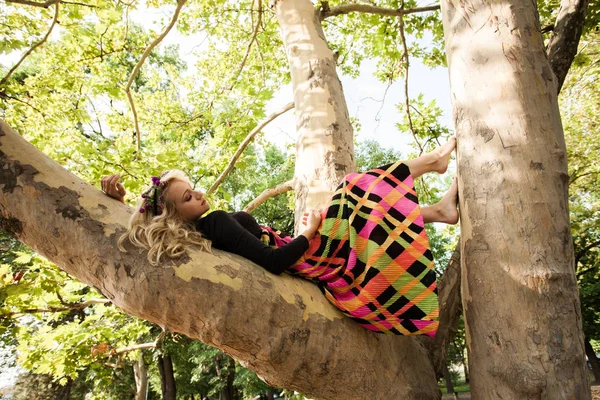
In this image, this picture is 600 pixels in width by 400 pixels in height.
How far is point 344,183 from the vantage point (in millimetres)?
2240

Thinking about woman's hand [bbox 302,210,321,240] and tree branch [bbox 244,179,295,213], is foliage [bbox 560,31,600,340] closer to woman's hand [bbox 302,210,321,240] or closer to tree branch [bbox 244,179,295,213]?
tree branch [bbox 244,179,295,213]

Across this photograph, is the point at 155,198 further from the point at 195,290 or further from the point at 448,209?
the point at 448,209

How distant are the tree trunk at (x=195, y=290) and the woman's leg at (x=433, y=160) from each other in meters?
1.02

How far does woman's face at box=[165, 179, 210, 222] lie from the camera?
2383 mm

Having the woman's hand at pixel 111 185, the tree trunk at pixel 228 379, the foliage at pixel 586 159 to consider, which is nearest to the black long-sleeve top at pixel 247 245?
the woman's hand at pixel 111 185

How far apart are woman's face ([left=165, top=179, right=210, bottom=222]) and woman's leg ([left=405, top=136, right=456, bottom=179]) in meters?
1.36

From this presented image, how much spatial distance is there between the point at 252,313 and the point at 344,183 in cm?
95

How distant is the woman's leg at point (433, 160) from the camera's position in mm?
2299

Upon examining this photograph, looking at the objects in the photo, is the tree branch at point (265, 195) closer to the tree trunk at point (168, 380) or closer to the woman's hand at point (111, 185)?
the woman's hand at point (111, 185)

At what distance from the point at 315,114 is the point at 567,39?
1813 millimetres

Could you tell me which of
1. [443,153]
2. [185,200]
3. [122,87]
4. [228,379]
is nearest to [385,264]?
[443,153]

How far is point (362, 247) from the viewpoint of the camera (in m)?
2.10

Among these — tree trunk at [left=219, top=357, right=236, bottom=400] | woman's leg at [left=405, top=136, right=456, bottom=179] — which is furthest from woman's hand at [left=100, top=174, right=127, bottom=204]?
tree trunk at [left=219, top=357, right=236, bottom=400]

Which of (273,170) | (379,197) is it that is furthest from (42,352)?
(273,170)
